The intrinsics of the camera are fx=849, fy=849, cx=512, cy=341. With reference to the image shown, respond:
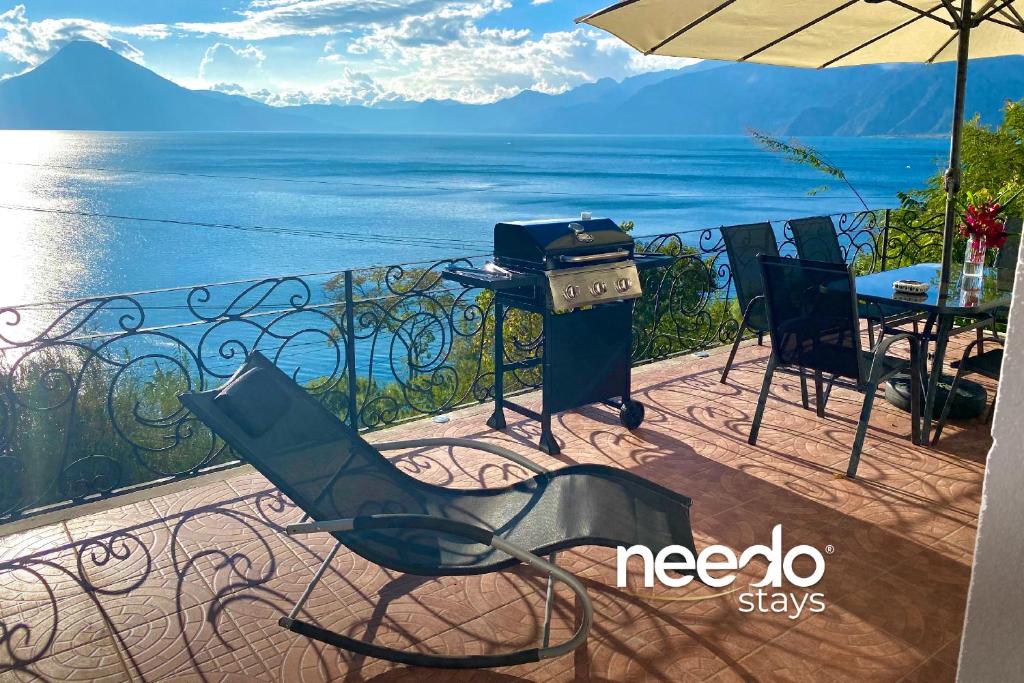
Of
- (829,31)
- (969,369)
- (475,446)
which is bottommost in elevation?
(969,369)

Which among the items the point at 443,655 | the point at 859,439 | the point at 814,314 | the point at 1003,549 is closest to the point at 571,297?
the point at 814,314

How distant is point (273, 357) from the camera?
45.5ft

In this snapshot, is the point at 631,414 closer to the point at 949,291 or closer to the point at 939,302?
the point at 939,302

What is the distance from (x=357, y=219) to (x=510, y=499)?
183 feet

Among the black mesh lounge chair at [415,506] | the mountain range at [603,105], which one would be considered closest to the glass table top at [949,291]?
the black mesh lounge chair at [415,506]

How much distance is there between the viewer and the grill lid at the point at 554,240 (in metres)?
4.33

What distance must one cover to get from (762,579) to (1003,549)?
2483 mm

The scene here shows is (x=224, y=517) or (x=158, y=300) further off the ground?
(x=224, y=517)

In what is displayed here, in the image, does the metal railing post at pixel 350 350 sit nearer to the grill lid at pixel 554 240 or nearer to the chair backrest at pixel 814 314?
the grill lid at pixel 554 240

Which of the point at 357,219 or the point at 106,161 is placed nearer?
the point at 357,219

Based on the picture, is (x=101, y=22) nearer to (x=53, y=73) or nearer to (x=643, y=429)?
(x=53, y=73)

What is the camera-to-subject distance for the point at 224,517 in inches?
149

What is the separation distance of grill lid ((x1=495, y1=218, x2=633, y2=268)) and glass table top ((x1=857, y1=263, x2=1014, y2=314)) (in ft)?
4.52

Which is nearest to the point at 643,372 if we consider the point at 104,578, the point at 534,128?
the point at 104,578
